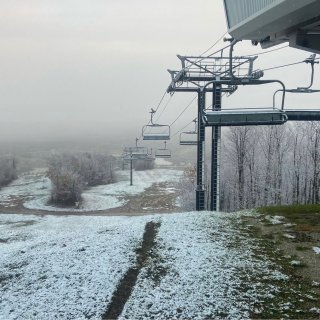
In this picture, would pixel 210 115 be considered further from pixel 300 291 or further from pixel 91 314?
pixel 91 314

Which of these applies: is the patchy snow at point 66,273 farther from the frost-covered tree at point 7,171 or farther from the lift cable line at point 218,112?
the frost-covered tree at point 7,171

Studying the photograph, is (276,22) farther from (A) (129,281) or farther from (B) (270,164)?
(B) (270,164)

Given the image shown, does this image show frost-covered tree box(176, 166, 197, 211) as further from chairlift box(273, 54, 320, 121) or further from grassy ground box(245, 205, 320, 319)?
chairlift box(273, 54, 320, 121)

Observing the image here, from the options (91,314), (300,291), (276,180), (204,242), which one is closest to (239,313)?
(300,291)

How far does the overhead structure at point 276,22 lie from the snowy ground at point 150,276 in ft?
23.7

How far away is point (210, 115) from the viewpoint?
10391 mm

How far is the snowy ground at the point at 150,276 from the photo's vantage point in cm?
959

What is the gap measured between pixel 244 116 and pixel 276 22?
3021 millimetres

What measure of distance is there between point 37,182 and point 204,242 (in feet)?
197

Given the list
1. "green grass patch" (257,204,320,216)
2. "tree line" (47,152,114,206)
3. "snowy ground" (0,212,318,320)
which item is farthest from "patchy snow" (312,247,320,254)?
"tree line" (47,152,114,206)

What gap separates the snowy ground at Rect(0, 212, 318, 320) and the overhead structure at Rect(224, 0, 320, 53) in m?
7.22

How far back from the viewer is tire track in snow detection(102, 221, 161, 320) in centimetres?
956

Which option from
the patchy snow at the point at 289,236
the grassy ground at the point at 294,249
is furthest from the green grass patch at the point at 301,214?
the patchy snow at the point at 289,236

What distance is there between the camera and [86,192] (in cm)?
6225
